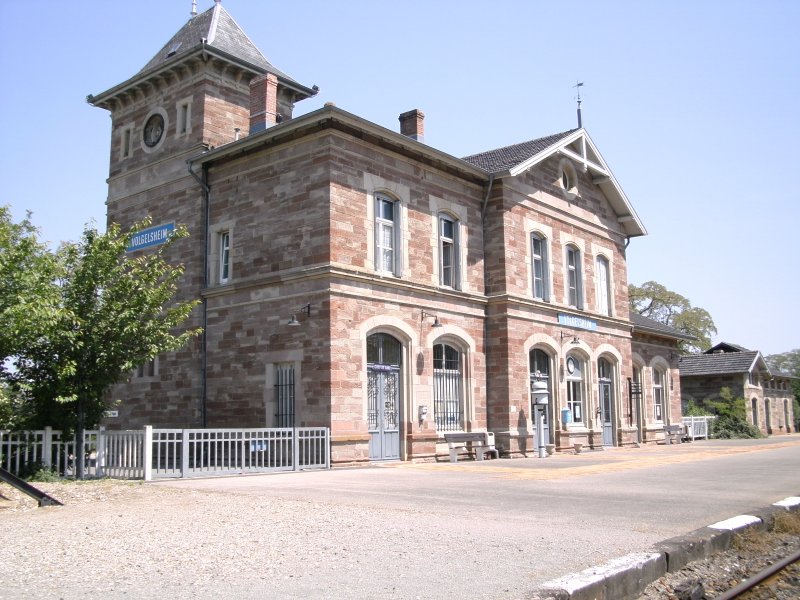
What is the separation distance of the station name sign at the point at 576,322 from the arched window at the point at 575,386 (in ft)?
3.08

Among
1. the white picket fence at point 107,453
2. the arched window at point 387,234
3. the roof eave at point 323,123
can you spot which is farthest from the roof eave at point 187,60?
the white picket fence at point 107,453

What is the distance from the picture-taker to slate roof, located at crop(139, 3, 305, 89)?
22.1 metres

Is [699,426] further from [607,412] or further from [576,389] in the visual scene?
[576,389]

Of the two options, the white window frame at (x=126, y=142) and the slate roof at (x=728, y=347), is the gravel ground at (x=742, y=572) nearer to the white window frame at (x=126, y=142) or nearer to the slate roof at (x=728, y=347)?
the white window frame at (x=126, y=142)

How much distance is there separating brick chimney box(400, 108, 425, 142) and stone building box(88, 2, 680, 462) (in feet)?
0.26

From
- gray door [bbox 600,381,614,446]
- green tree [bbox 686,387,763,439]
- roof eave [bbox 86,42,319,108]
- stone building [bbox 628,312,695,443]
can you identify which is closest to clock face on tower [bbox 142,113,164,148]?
roof eave [bbox 86,42,319,108]

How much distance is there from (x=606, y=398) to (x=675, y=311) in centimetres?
3487

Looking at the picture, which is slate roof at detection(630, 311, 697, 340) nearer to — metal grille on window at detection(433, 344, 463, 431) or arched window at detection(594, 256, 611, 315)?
arched window at detection(594, 256, 611, 315)

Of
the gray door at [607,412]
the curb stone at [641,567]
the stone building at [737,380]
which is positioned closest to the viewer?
the curb stone at [641,567]

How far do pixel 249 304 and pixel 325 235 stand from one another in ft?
9.01

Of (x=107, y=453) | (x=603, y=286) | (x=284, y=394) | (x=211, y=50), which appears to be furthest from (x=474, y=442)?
(x=211, y=50)

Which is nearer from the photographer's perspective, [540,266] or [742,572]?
[742,572]

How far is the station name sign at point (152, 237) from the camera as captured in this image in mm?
20672

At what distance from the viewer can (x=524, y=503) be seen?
34.1 feet
